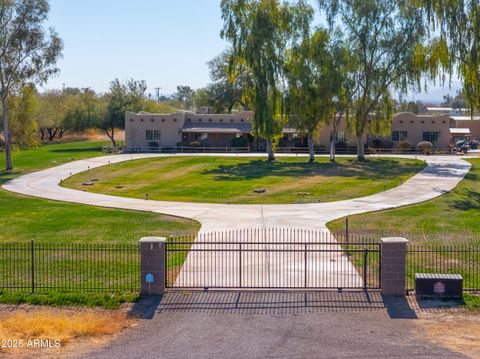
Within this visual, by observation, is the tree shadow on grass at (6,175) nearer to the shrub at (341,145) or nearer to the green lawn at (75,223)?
the green lawn at (75,223)

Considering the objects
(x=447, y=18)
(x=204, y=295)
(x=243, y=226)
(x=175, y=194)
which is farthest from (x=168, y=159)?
(x=204, y=295)

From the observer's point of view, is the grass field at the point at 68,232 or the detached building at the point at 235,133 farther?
the detached building at the point at 235,133

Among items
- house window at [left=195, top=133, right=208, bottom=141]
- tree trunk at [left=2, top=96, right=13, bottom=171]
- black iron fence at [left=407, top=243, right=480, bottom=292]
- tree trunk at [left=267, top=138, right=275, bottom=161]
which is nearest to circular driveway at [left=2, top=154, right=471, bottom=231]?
tree trunk at [left=2, top=96, right=13, bottom=171]

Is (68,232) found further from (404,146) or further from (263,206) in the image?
(404,146)

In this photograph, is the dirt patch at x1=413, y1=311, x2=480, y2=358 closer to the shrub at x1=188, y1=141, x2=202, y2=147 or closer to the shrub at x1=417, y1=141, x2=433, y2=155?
the shrub at x1=417, y1=141, x2=433, y2=155

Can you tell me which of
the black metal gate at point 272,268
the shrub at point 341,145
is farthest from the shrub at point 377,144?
the black metal gate at point 272,268

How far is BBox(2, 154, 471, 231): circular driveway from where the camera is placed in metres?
32.0

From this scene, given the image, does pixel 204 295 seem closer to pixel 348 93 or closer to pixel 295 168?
pixel 295 168

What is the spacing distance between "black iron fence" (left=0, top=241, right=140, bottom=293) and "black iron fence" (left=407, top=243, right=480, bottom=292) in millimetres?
9139

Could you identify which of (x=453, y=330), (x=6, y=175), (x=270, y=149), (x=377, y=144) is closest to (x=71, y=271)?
(x=453, y=330)

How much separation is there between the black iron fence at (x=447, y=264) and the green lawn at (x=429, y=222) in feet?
8.13

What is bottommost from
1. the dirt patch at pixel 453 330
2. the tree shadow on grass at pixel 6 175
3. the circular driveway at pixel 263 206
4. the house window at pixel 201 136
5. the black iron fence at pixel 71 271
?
the dirt patch at pixel 453 330

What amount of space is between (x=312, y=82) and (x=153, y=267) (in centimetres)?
4304

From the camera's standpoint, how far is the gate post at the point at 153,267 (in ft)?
65.5
